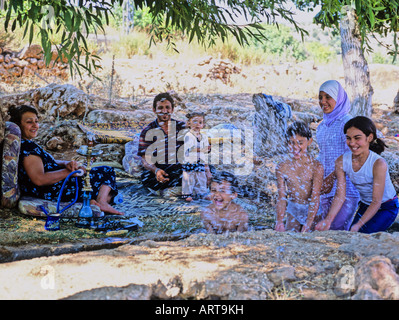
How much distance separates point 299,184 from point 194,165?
1.61 meters

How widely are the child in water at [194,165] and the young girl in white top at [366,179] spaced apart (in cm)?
179

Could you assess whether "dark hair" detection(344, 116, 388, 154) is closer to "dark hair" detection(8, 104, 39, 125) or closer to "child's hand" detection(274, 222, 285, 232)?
"child's hand" detection(274, 222, 285, 232)

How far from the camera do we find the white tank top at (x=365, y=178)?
12.2 ft

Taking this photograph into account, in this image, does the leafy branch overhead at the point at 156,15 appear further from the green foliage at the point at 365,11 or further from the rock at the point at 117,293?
the rock at the point at 117,293

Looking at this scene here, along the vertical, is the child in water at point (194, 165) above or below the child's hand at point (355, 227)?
above

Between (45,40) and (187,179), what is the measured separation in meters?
2.32

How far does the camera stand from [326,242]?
3057 mm

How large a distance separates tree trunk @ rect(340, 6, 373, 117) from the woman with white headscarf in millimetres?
3496

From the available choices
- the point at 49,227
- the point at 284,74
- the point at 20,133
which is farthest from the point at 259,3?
the point at 284,74

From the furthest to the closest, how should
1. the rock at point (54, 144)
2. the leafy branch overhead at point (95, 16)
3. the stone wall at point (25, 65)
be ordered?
the stone wall at point (25, 65) → the rock at point (54, 144) → the leafy branch overhead at point (95, 16)

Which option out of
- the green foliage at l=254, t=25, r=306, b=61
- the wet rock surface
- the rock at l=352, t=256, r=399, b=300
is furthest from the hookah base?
the green foliage at l=254, t=25, r=306, b=61

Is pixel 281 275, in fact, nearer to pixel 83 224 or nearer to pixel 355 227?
pixel 355 227

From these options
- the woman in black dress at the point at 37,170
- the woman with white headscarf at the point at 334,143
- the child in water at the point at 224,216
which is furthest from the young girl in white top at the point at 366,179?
the woman in black dress at the point at 37,170
